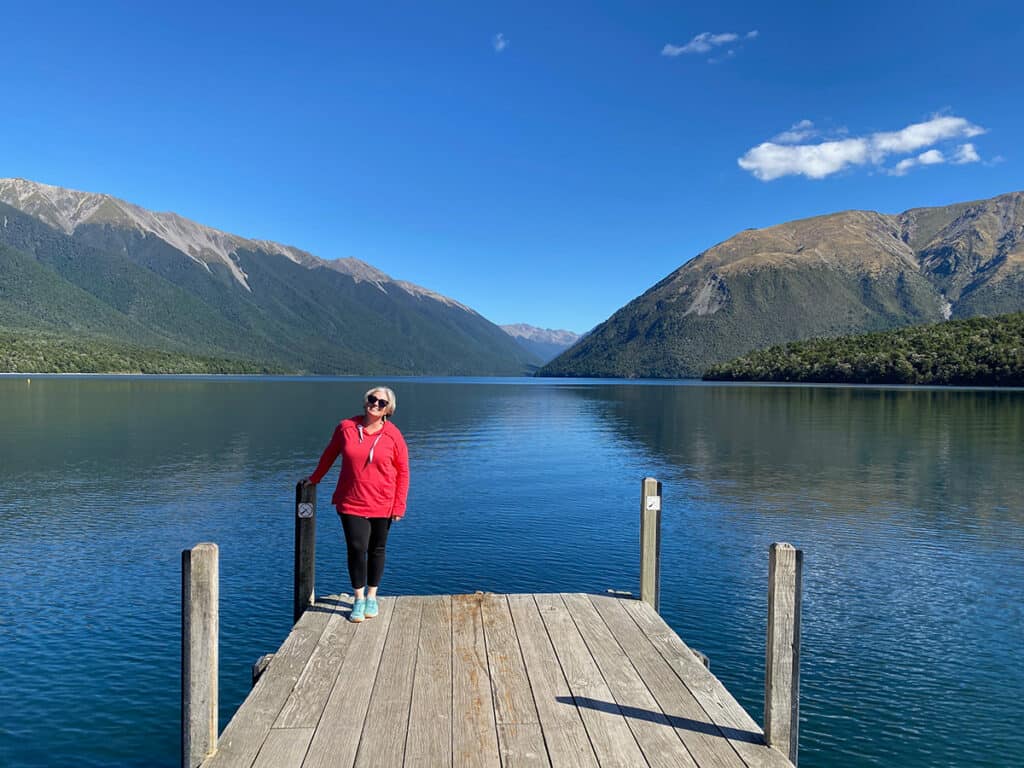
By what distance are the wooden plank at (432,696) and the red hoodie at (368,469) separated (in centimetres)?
171

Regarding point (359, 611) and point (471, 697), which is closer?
point (471, 697)

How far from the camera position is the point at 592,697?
7191mm

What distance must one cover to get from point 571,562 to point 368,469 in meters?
11.6

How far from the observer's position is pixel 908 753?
985cm

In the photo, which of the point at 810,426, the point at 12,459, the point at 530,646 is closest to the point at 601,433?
the point at 810,426

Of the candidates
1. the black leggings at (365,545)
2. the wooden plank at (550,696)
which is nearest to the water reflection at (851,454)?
the wooden plank at (550,696)

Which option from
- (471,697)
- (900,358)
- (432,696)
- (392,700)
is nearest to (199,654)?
(392,700)

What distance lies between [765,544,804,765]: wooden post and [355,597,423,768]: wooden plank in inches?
137

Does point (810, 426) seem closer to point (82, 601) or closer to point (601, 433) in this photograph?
point (601, 433)

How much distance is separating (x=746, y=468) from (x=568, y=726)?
114 feet

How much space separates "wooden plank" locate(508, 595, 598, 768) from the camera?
609cm

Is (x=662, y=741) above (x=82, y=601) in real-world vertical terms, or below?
above

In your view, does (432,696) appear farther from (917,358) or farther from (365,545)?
(917,358)

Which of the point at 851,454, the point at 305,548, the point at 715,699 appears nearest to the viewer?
the point at 715,699
